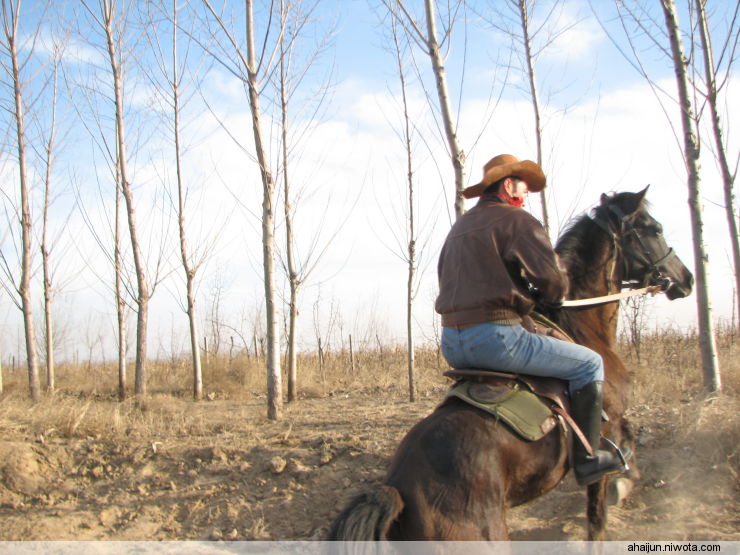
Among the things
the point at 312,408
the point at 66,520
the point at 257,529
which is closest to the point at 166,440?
the point at 66,520

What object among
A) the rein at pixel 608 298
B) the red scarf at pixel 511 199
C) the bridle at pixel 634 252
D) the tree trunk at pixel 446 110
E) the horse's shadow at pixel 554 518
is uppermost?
the tree trunk at pixel 446 110

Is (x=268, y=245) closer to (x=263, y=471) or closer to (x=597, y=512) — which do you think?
(x=263, y=471)

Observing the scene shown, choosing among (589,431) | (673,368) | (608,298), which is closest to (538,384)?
(589,431)

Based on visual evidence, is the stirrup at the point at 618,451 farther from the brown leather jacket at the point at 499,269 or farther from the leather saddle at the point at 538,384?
the brown leather jacket at the point at 499,269

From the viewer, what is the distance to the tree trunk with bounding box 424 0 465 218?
623cm

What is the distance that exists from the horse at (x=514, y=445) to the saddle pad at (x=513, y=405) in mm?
49

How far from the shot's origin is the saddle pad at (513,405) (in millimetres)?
3028

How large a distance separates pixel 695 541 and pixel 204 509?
470 cm

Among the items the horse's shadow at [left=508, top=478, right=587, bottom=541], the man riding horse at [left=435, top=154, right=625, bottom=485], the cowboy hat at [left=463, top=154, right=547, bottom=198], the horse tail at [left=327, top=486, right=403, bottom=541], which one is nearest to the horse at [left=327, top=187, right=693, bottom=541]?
the horse tail at [left=327, top=486, right=403, bottom=541]

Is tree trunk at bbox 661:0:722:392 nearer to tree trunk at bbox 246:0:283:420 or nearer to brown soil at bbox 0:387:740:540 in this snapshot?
brown soil at bbox 0:387:740:540

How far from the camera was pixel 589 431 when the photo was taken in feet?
11.1

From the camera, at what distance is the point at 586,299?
399 cm

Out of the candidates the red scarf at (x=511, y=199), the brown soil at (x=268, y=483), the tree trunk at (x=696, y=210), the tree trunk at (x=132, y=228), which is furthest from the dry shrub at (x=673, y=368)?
the tree trunk at (x=132, y=228)

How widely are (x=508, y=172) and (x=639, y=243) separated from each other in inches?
55.6
